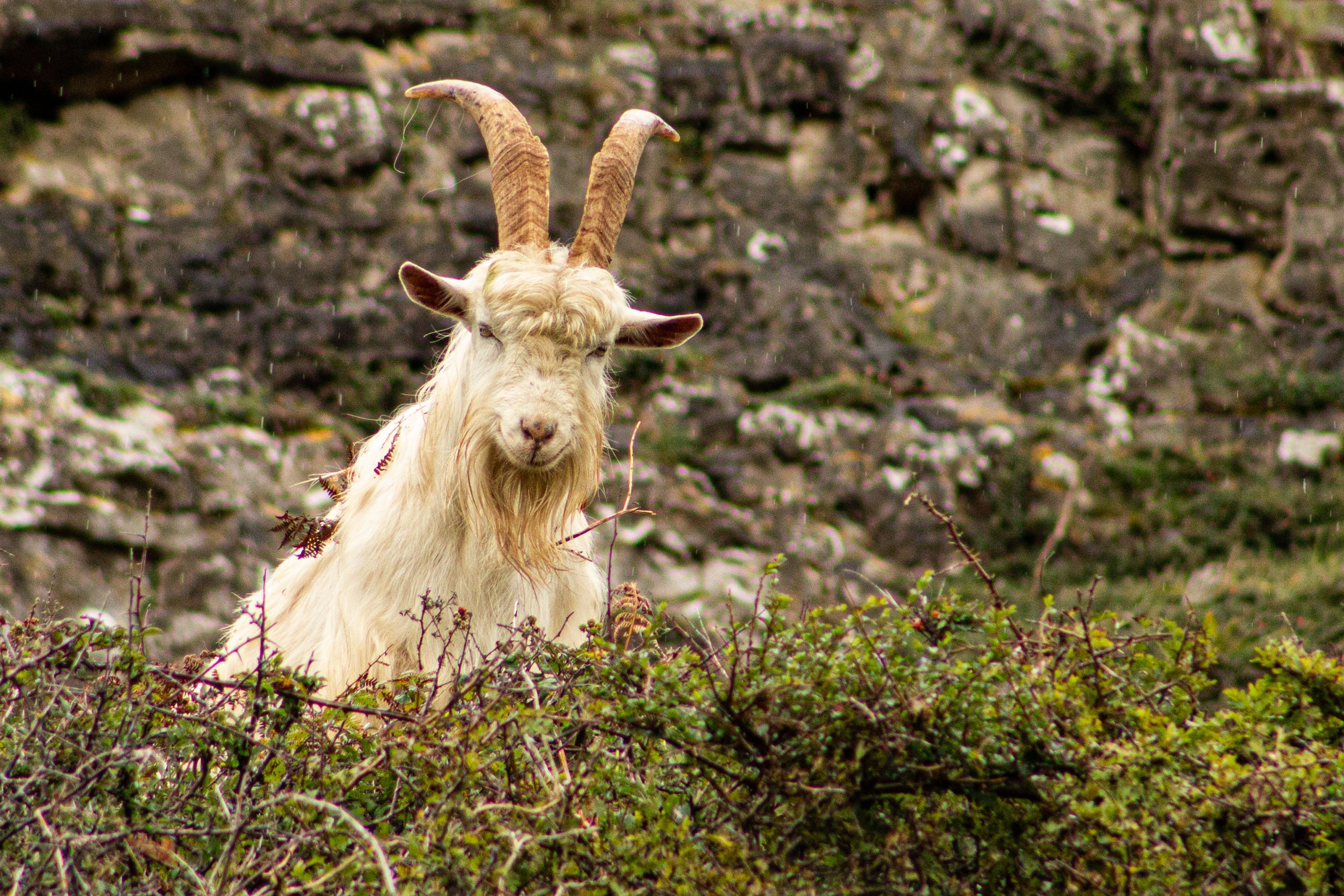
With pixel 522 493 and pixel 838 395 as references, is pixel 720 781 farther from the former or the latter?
pixel 838 395

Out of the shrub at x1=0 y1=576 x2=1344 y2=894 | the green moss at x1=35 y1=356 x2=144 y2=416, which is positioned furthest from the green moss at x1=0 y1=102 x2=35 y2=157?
the shrub at x1=0 y1=576 x2=1344 y2=894

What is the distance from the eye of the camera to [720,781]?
2.23m

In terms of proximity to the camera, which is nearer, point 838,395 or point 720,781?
point 720,781

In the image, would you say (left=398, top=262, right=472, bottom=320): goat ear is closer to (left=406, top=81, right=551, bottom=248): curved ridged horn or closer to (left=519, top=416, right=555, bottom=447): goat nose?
(left=406, top=81, right=551, bottom=248): curved ridged horn

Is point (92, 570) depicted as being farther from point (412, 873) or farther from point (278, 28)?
point (412, 873)

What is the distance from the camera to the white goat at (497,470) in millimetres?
3939

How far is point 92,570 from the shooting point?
779cm

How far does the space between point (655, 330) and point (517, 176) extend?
74 centimetres

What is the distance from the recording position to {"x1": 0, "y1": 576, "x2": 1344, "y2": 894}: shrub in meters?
2.00

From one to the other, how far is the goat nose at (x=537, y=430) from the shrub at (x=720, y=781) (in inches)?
56.1

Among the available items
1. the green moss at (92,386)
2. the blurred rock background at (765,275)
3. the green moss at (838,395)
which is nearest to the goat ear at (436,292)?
the blurred rock background at (765,275)

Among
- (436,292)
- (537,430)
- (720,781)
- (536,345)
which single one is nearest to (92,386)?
(436,292)

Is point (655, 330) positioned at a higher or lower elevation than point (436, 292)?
lower

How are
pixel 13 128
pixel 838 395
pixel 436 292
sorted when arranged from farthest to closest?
pixel 838 395
pixel 13 128
pixel 436 292
